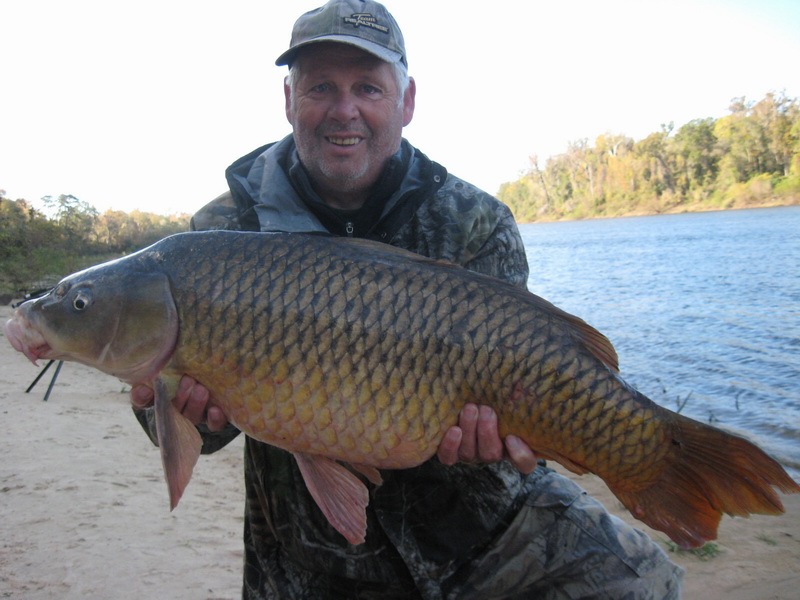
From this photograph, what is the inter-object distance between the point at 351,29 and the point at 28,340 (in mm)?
1452

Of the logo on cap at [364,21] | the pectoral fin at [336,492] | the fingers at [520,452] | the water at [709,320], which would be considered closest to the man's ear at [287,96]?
the logo on cap at [364,21]

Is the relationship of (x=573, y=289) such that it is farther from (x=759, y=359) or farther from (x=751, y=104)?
(x=751, y=104)

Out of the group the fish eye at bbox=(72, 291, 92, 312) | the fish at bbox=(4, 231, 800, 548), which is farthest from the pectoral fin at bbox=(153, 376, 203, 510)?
the fish eye at bbox=(72, 291, 92, 312)

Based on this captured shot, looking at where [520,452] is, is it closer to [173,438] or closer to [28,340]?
[173,438]

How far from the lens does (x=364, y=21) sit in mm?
2342

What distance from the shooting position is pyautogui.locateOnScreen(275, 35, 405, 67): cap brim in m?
2.27

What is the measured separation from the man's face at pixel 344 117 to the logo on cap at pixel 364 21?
0.08 meters

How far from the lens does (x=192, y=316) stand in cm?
185

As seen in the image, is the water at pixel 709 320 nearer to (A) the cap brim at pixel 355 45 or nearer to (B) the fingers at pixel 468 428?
(B) the fingers at pixel 468 428

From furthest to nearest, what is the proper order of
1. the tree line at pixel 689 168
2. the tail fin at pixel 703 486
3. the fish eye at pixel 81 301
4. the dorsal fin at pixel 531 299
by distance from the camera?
1. the tree line at pixel 689 168
2. the fish eye at pixel 81 301
3. the dorsal fin at pixel 531 299
4. the tail fin at pixel 703 486

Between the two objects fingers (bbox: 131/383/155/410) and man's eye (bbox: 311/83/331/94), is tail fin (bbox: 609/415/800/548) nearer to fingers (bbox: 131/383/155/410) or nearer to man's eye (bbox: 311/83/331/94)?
fingers (bbox: 131/383/155/410)

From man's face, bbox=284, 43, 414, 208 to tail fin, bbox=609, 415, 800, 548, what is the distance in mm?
1328

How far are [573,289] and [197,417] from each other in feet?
51.9

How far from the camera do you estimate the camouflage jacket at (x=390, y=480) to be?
2080 millimetres
